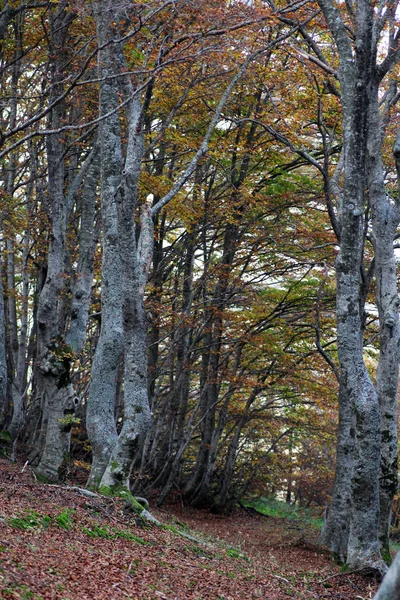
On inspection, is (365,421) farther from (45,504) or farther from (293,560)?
(293,560)

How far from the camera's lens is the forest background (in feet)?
27.3

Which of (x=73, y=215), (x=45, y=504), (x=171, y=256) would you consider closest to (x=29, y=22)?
(x=73, y=215)

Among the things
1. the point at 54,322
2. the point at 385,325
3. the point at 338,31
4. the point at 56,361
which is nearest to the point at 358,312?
the point at 385,325

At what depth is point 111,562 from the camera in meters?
5.31

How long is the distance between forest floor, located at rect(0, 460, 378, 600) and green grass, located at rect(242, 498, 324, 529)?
42.6 feet

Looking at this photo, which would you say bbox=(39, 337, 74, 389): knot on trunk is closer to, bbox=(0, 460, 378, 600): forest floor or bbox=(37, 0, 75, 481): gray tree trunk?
bbox=(37, 0, 75, 481): gray tree trunk

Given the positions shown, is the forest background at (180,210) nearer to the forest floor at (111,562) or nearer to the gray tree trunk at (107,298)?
the gray tree trunk at (107,298)

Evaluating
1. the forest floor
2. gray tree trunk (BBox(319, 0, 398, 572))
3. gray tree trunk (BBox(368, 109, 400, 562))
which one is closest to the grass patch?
the forest floor

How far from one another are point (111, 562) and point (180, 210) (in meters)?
8.67

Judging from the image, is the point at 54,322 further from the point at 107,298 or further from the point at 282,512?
the point at 282,512

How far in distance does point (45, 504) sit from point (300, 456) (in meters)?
20.1

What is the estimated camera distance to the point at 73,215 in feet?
52.1

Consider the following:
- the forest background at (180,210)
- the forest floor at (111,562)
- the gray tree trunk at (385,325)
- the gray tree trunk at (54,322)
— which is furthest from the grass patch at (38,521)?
the gray tree trunk at (385,325)

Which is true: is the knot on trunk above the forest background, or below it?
below
